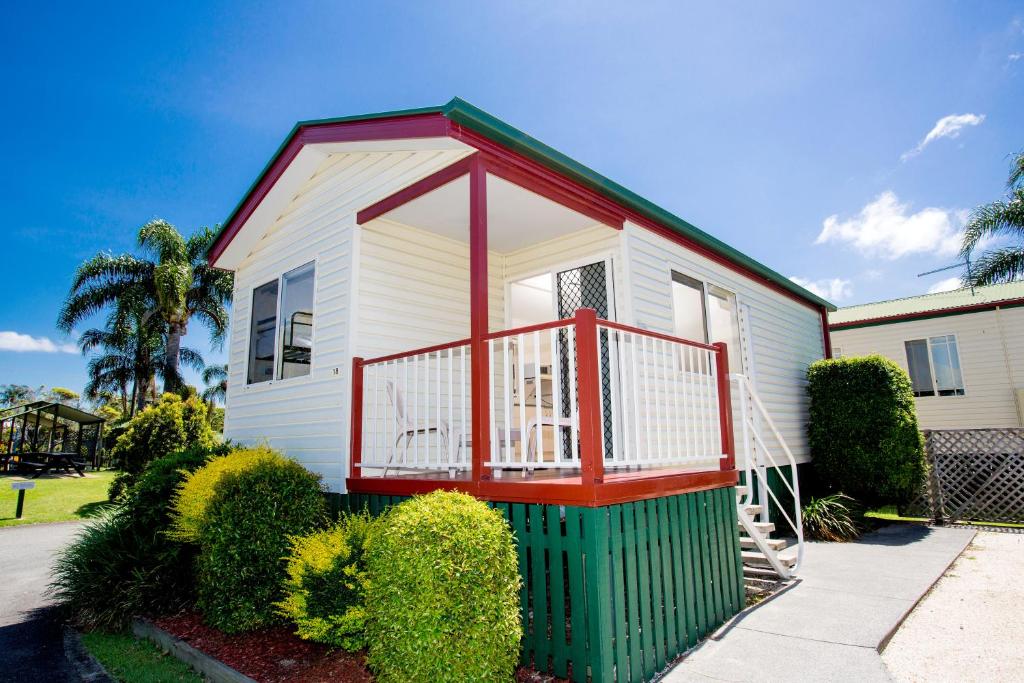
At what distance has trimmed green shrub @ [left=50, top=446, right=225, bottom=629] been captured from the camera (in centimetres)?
523

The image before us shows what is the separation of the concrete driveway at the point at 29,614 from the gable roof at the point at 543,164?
4.66 meters

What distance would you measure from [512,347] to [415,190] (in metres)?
2.83

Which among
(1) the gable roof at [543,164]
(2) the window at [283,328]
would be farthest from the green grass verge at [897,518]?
(2) the window at [283,328]

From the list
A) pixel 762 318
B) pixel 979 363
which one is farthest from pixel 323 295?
pixel 979 363

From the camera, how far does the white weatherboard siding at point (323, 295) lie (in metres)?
5.75

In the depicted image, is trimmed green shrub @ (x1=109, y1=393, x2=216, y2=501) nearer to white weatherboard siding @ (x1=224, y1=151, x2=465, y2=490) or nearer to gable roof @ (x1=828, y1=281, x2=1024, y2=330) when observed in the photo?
white weatherboard siding @ (x1=224, y1=151, x2=465, y2=490)

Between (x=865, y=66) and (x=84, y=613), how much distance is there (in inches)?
545

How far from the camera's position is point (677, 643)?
4.17 m

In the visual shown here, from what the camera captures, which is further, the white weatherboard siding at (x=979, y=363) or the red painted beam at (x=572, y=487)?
the white weatherboard siding at (x=979, y=363)

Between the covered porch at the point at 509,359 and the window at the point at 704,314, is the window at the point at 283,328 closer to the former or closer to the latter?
the covered porch at the point at 509,359

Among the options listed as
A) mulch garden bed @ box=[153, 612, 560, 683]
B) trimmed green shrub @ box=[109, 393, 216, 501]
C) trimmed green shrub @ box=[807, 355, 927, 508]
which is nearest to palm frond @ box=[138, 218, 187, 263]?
trimmed green shrub @ box=[109, 393, 216, 501]

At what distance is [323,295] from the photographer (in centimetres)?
639

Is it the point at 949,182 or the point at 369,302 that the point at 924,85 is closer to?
the point at 949,182

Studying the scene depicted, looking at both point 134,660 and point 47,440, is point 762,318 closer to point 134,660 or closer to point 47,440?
point 134,660
